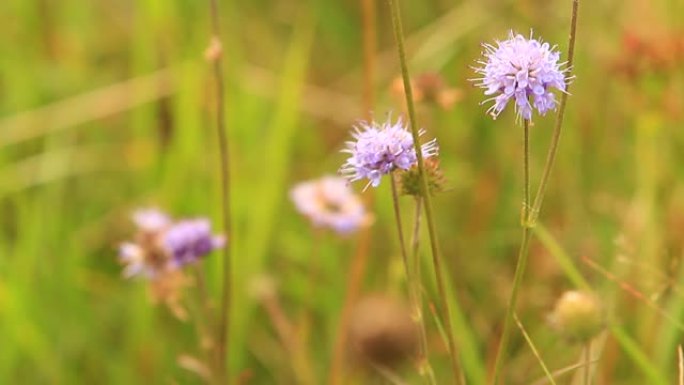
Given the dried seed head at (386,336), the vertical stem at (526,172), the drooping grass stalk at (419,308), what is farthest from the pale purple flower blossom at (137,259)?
the vertical stem at (526,172)

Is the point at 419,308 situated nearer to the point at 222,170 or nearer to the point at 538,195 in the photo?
the point at 538,195

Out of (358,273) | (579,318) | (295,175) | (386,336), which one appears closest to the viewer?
(579,318)

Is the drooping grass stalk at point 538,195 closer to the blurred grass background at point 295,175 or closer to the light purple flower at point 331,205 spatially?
the blurred grass background at point 295,175

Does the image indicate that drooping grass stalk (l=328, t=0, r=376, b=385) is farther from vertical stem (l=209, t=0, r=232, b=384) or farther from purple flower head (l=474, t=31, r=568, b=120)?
purple flower head (l=474, t=31, r=568, b=120)

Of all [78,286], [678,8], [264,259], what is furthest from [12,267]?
[678,8]

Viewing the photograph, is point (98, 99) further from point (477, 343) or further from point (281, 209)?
point (477, 343)

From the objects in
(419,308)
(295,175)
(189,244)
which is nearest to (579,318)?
(419,308)

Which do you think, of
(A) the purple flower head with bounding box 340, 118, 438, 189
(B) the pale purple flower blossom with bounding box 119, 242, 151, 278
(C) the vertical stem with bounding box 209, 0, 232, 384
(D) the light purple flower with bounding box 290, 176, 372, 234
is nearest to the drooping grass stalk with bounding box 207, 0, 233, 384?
(C) the vertical stem with bounding box 209, 0, 232, 384

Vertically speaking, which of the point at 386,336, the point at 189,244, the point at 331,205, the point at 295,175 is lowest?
the point at 386,336

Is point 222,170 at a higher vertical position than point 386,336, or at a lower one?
higher
